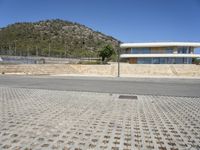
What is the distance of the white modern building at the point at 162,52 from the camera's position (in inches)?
2126

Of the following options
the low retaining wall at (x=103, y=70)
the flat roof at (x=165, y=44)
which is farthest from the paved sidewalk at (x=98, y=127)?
the flat roof at (x=165, y=44)

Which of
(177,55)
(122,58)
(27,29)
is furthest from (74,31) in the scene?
(177,55)

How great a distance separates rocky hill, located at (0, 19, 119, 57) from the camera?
80.0 meters

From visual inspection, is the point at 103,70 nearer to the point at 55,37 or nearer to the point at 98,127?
the point at 98,127

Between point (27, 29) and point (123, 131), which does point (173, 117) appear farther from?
point (27, 29)

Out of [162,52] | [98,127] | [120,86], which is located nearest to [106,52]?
[162,52]

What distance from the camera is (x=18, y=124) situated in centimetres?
600

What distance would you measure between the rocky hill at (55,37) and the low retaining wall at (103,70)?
23917 mm

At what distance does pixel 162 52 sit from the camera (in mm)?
55625

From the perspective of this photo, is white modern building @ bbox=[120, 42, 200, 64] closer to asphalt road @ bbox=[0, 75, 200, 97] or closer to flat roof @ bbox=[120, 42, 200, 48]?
flat roof @ bbox=[120, 42, 200, 48]

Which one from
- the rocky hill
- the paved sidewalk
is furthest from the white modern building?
the paved sidewalk

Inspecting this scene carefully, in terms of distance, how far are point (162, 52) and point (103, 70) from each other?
21.5m

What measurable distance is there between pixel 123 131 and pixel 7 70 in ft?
121

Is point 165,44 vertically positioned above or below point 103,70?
above
